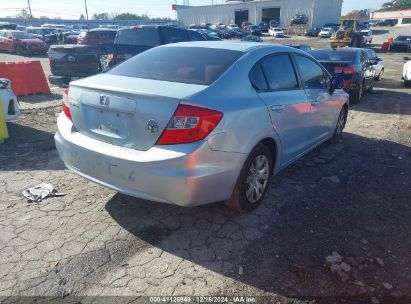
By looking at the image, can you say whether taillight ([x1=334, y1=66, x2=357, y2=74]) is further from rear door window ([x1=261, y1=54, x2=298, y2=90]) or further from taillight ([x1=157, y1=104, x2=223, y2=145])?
taillight ([x1=157, y1=104, x2=223, y2=145])

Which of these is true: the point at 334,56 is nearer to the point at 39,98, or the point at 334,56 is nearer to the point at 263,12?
the point at 39,98

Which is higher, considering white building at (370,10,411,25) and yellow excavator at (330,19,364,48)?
white building at (370,10,411,25)

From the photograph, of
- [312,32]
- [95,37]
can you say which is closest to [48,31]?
[95,37]

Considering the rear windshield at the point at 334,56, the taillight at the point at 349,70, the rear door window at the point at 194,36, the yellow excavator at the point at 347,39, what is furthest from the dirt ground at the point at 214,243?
the yellow excavator at the point at 347,39

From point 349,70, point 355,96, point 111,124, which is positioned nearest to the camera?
point 111,124

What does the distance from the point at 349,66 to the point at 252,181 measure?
682 centimetres

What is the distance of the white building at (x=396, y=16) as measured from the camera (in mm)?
81375

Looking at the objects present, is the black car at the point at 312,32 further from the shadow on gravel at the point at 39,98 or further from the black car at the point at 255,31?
the shadow on gravel at the point at 39,98

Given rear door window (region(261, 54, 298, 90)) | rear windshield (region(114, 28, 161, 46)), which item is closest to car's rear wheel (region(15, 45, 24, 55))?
rear windshield (region(114, 28, 161, 46))

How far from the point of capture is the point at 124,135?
3.06 meters

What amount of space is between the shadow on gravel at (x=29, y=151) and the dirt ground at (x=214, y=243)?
4 centimetres

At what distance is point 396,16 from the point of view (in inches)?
3396

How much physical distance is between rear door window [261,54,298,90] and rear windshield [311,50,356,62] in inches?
230

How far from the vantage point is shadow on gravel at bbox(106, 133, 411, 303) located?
9.25ft
